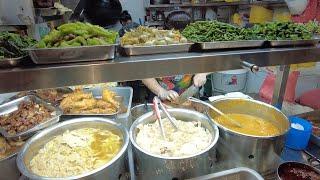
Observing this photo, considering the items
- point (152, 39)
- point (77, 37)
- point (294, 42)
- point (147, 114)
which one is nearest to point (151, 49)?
point (152, 39)

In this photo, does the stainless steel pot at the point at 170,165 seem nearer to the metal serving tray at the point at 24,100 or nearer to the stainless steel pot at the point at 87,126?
the stainless steel pot at the point at 87,126

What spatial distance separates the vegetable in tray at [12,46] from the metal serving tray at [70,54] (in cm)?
10

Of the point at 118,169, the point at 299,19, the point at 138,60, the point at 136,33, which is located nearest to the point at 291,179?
the point at 118,169

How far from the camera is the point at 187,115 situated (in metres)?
1.49

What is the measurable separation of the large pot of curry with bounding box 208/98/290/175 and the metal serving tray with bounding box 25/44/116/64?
28.8 inches

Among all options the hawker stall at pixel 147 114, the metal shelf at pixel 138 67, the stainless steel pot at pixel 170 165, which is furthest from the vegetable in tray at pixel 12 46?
the stainless steel pot at pixel 170 165

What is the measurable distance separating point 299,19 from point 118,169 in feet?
12.9

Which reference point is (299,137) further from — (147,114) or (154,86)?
(154,86)

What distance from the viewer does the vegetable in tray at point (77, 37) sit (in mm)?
997

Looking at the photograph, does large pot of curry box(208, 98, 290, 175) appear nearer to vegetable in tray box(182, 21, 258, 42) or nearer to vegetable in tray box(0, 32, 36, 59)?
vegetable in tray box(182, 21, 258, 42)

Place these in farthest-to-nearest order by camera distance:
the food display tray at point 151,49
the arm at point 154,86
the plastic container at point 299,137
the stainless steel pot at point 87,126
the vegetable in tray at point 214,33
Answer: the arm at point 154,86
the plastic container at point 299,137
the vegetable in tray at point 214,33
the food display tray at point 151,49
the stainless steel pot at point 87,126

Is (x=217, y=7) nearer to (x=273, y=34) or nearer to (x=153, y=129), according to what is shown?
(x=273, y=34)

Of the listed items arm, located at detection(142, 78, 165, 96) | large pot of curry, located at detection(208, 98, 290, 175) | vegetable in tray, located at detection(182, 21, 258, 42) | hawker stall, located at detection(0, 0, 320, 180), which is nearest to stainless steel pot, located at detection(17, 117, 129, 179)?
hawker stall, located at detection(0, 0, 320, 180)

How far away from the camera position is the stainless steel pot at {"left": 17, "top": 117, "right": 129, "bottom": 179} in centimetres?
101
